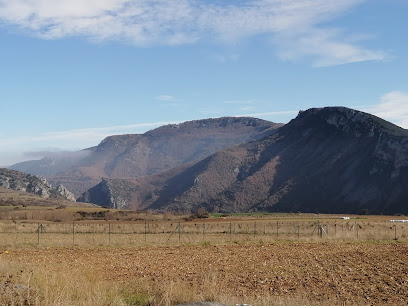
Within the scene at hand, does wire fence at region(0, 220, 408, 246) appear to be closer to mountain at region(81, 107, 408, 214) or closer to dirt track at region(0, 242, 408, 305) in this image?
dirt track at region(0, 242, 408, 305)

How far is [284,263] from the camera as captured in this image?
91.7 ft

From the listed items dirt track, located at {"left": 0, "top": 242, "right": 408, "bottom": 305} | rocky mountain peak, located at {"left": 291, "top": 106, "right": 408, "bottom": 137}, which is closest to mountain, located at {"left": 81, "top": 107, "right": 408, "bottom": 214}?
rocky mountain peak, located at {"left": 291, "top": 106, "right": 408, "bottom": 137}

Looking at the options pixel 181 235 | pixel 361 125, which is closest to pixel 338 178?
pixel 361 125

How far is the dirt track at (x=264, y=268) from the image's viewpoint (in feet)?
63.2

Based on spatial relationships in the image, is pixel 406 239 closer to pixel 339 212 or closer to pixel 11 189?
pixel 339 212

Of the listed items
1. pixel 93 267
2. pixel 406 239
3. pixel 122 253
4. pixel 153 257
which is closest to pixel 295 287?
pixel 93 267

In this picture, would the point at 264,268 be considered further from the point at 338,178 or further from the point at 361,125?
the point at 361,125

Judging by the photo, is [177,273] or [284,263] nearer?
[177,273]

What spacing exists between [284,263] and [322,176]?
145569 mm

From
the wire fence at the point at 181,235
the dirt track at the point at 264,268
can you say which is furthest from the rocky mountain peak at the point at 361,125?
the dirt track at the point at 264,268

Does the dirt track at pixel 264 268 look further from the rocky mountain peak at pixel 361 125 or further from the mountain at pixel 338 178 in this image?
the rocky mountain peak at pixel 361 125

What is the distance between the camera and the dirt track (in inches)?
758

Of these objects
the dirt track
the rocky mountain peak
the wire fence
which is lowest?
the wire fence

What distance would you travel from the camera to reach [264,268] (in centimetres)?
2598
